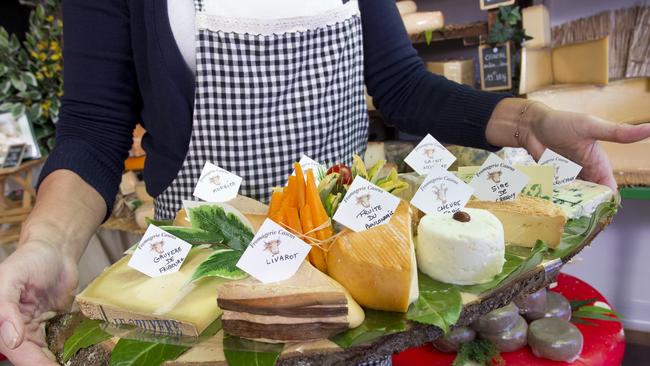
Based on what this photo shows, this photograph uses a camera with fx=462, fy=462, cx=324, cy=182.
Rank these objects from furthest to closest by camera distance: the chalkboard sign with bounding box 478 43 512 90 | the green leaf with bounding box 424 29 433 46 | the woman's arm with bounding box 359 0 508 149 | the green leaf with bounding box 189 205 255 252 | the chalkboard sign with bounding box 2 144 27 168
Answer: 1. the chalkboard sign with bounding box 2 144 27 168
2. the green leaf with bounding box 424 29 433 46
3. the chalkboard sign with bounding box 478 43 512 90
4. the woman's arm with bounding box 359 0 508 149
5. the green leaf with bounding box 189 205 255 252

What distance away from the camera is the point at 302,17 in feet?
3.67

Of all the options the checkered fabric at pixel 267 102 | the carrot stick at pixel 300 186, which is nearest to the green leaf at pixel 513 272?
the carrot stick at pixel 300 186

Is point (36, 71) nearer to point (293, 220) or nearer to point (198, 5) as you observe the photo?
point (198, 5)

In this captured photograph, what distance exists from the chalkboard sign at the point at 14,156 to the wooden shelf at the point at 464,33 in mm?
2177

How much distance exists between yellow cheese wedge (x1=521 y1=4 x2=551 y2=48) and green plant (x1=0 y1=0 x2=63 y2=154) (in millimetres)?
2519

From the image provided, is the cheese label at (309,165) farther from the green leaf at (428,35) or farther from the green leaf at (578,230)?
the green leaf at (428,35)

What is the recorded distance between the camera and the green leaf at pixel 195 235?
89cm

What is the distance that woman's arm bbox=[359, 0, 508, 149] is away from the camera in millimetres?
1229

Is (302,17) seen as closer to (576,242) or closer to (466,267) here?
(466,267)

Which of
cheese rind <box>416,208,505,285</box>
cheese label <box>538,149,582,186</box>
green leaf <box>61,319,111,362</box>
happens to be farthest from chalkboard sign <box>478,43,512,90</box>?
green leaf <box>61,319,111,362</box>

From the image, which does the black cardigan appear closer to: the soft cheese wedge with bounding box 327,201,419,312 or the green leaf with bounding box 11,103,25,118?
the soft cheese wedge with bounding box 327,201,419,312

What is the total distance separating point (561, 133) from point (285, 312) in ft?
2.52

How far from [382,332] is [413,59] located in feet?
2.91

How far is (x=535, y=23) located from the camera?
6.70ft
